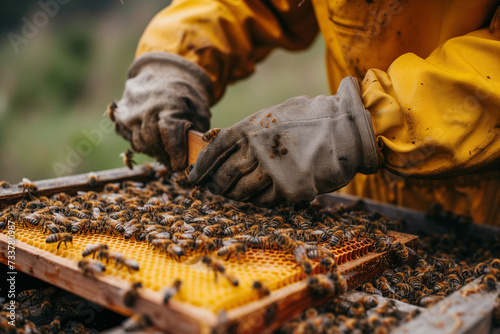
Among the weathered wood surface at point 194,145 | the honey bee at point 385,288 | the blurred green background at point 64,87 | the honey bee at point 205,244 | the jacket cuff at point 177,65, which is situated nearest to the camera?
the honey bee at point 205,244

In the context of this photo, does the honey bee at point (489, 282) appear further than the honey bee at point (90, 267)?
Yes

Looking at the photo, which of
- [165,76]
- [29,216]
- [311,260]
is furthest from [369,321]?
[165,76]

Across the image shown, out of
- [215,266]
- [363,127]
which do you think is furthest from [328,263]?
[363,127]

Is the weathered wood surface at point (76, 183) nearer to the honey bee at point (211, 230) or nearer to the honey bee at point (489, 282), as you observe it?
the honey bee at point (211, 230)

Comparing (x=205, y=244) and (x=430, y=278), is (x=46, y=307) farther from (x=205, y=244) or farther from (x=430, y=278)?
(x=430, y=278)

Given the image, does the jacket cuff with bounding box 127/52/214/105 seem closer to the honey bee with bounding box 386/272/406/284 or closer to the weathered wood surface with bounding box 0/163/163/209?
the weathered wood surface with bounding box 0/163/163/209

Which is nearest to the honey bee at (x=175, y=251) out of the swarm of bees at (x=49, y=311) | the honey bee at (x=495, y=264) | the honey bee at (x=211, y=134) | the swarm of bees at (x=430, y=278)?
the swarm of bees at (x=49, y=311)

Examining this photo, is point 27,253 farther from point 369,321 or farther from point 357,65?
point 357,65
